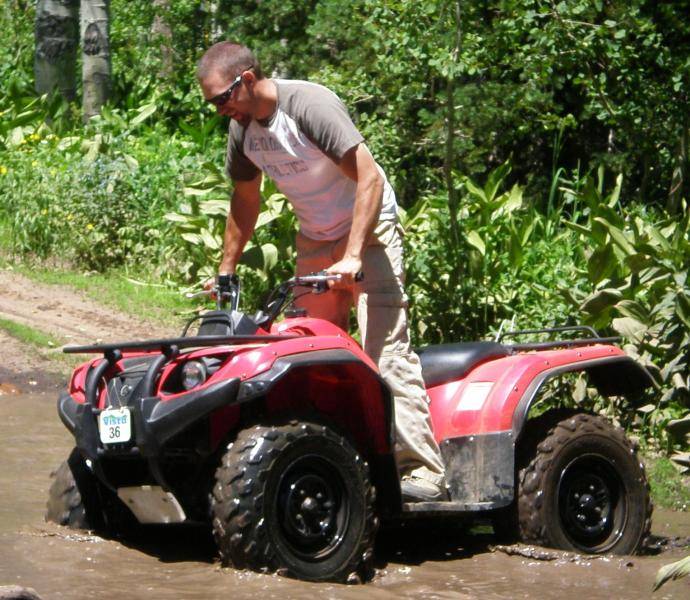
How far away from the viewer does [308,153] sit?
5.06m

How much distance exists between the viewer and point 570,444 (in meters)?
5.28

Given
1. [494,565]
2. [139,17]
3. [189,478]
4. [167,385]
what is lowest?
[494,565]

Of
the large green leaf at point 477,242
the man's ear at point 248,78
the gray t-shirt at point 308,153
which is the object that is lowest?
the large green leaf at point 477,242

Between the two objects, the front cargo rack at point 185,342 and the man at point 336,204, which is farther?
the man at point 336,204

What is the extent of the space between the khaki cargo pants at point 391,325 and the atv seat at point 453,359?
200mm

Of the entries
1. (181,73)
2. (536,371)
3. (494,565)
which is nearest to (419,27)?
(536,371)

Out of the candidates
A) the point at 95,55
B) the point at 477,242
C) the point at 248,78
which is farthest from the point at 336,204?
the point at 95,55

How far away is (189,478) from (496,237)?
485 cm

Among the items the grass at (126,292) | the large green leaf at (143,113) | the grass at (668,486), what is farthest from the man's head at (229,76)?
the large green leaf at (143,113)

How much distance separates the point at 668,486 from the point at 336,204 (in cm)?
254

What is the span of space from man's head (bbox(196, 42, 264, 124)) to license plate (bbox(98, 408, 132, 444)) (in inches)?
47.3

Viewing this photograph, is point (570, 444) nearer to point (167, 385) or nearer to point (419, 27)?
point (167, 385)

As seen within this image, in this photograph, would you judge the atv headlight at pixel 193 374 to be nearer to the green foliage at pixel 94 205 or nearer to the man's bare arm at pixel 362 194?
the man's bare arm at pixel 362 194

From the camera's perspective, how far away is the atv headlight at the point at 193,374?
4457 millimetres
